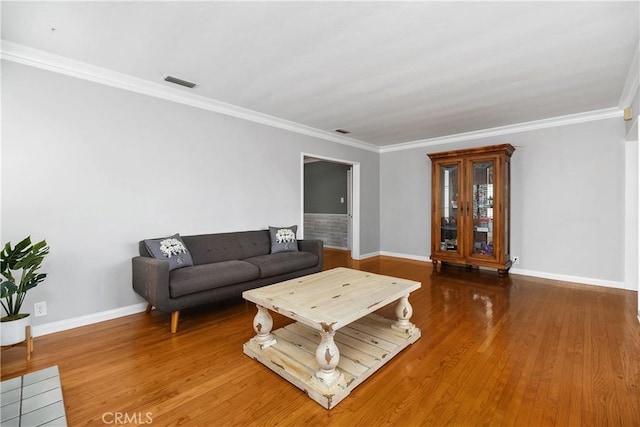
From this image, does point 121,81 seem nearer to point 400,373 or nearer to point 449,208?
point 400,373

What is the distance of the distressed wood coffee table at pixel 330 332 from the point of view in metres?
1.80

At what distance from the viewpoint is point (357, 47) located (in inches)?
95.7

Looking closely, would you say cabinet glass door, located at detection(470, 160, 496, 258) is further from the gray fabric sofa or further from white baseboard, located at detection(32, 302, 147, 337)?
white baseboard, located at detection(32, 302, 147, 337)

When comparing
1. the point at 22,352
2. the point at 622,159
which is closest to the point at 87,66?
the point at 22,352

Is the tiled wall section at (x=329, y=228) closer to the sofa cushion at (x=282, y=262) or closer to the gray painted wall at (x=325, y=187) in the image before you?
the gray painted wall at (x=325, y=187)

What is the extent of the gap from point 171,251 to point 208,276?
0.52 m

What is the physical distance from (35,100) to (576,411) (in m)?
4.47

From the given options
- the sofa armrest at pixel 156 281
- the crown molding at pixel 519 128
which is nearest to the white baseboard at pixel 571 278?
the crown molding at pixel 519 128

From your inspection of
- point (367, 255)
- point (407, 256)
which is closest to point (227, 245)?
point (367, 255)

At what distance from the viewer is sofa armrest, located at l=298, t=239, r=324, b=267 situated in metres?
4.04

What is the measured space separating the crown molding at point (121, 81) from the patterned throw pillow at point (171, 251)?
5.20 feet

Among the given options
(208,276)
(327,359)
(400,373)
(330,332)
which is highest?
(208,276)

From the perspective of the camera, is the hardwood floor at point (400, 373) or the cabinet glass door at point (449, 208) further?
A: the cabinet glass door at point (449, 208)

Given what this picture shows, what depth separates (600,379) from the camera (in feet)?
6.30
